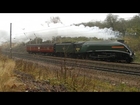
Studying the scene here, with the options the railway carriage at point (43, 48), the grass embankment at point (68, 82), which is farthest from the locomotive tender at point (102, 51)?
the grass embankment at point (68, 82)

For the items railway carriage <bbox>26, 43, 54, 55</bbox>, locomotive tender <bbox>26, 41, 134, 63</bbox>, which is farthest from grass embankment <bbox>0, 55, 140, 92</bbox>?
railway carriage <bbox>26, 43, 54, 55</bbox>

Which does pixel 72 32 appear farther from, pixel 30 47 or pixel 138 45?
Answer: pixel 138 45

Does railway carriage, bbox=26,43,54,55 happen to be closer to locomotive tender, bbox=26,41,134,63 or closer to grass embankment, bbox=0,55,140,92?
locomotive tender, bbox=26,41,134,63

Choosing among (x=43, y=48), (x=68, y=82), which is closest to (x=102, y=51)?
(x=43, y=48)

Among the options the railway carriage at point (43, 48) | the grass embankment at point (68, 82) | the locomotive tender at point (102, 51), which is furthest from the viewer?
the railway carriage at point (43, 48)

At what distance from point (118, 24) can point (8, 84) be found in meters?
34.9

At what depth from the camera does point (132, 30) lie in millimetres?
29625

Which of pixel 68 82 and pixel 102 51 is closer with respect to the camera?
pixel 68 82

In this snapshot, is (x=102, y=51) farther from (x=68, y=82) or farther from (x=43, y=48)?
(x=68, y=82)

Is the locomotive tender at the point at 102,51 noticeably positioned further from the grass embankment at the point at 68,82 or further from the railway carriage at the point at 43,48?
the grass embankment at the point at 68,82

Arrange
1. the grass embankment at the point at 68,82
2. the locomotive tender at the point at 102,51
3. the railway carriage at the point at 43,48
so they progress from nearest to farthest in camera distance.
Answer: the grass embankment at the point at 68,82
the locomotive tender at the point at 102,51
the railway carriage at the point at 43,48

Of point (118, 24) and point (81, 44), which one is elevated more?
point (118, 24)
